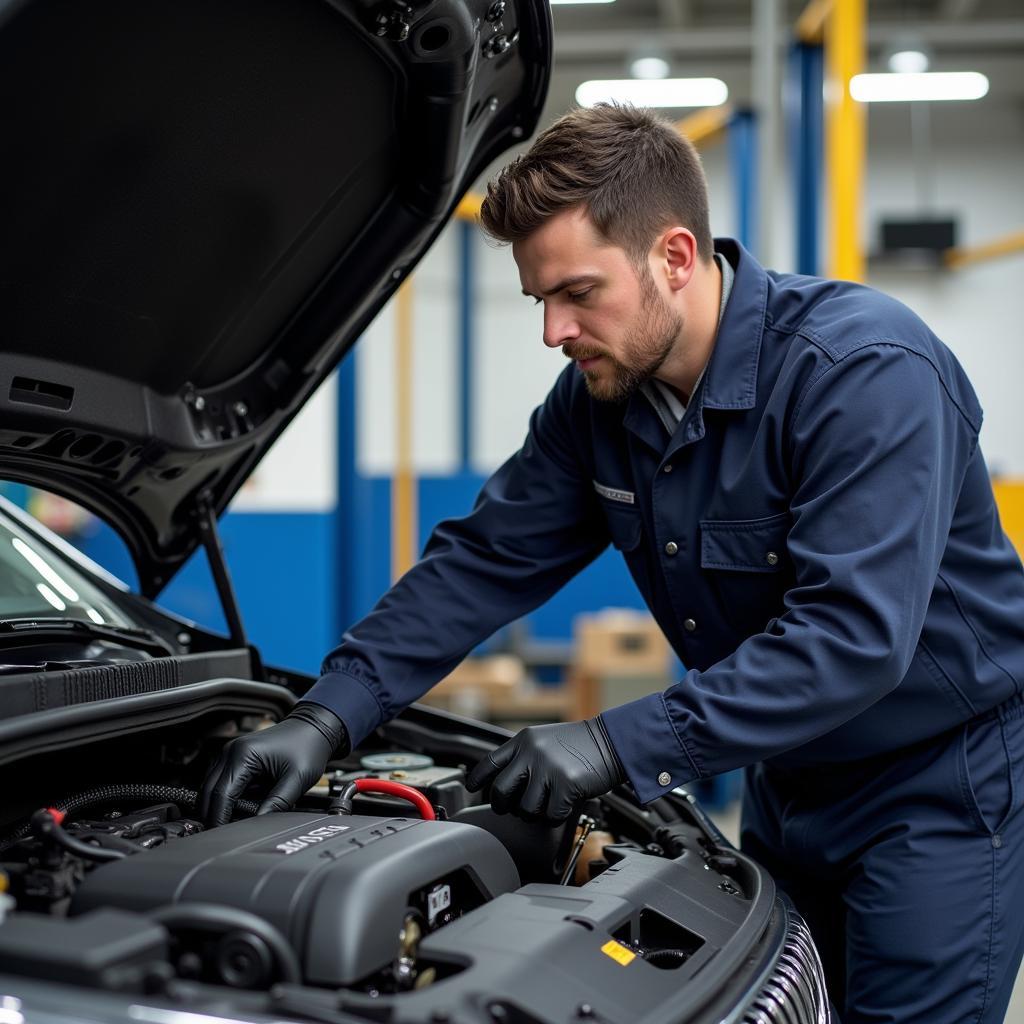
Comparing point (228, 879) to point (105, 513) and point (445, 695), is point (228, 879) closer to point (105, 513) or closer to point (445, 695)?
point (105, 513)

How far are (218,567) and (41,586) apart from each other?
27cm

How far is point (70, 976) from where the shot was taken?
84 cm

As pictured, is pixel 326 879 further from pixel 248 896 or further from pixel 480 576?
pixel 480 576

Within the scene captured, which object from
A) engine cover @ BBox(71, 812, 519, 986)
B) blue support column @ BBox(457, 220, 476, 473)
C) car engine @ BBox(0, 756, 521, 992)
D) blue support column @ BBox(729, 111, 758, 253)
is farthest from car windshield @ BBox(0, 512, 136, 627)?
blue support column @ BBox(457, 220, 476, 473)

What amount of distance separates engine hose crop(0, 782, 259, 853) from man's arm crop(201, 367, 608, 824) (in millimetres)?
228

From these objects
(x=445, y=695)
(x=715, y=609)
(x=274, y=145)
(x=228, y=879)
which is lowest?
(x=445, y=695)

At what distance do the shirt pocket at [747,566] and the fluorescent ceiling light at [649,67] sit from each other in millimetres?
8049

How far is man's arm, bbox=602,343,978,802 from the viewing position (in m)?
1.33

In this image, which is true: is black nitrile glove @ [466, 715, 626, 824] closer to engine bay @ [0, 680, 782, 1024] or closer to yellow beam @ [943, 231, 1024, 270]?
engine bay @ [0, 680, 782, 1024]

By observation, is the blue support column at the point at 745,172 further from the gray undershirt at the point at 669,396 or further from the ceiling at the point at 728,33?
the ceiling at the point at 728,33

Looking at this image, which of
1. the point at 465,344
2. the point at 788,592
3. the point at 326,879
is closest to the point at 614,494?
the point at 788,592

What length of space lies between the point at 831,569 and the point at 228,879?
2.38 feet

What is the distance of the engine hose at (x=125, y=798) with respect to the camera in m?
1.31

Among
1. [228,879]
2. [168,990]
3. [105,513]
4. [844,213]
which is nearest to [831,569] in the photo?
[228,879]
